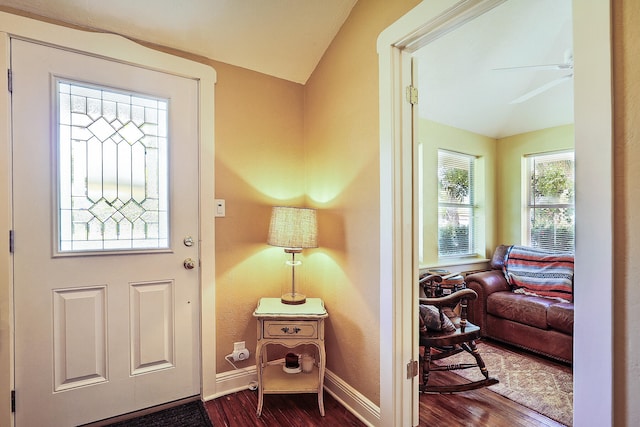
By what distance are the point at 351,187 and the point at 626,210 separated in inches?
49.0

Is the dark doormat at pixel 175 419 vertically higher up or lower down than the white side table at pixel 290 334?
lower down

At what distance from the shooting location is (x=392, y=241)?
166 centimetres

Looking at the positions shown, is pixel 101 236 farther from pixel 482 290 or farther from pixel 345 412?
pixel 482 290

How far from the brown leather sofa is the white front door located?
255 centimetres

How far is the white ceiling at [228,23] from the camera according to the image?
173 cm

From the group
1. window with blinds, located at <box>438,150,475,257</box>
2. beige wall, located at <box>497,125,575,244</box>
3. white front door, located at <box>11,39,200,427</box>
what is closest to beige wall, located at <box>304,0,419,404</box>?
white front door, located at <box>11,39,200,427</box>

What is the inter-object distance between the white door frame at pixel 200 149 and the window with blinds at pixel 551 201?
358 centimetres

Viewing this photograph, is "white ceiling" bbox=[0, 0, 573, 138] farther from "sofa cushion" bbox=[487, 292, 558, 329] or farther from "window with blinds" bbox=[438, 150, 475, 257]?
"sofa cushion" bbox=[487, 292, 558, 329]

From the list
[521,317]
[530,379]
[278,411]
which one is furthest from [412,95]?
[521,317]

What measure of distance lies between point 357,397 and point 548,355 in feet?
5.89

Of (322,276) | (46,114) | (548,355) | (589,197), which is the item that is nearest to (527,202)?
(548,355)

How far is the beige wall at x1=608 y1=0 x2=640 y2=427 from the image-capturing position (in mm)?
907

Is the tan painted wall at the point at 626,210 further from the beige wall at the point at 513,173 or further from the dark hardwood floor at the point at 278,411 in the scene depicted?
the beige wall at the point at 513,173

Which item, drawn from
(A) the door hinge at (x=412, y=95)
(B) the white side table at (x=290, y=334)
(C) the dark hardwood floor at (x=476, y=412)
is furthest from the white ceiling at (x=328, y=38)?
(C) the dark hardwood floor at (x=476, y=412)
